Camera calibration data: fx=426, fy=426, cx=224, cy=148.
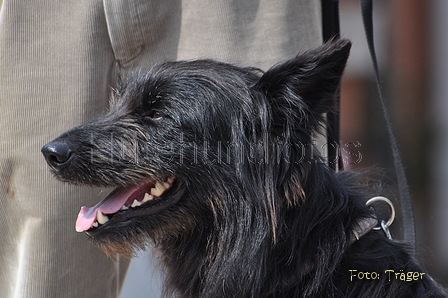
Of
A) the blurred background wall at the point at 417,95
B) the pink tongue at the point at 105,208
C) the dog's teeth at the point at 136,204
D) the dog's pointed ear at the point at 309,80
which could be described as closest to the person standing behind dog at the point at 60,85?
the pink tongue at the point at 105,208

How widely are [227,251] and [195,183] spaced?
1.12ft

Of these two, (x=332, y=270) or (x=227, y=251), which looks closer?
(x=332, y=270)

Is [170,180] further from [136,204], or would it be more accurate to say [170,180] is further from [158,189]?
[136,204]

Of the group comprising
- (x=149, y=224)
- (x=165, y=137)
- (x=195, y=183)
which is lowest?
(x=149, y=224)

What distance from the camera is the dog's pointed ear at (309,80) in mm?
1708

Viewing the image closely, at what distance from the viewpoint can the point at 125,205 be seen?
6.46 ft

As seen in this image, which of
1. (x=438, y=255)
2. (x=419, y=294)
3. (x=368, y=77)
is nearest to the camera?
(x=419, y=294)

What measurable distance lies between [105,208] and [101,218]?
6cm

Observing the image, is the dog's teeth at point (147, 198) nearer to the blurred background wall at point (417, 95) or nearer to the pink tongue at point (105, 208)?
the pink tongue at point (105, 208)

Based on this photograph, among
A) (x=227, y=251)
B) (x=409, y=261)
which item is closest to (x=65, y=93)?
(x=227, y=251)

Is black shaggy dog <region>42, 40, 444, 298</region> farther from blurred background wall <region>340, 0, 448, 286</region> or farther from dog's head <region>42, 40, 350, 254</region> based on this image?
blurred background wall <region>340, 0, 448, 286</region>

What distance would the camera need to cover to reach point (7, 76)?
2184 mm

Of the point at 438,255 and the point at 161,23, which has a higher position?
the point at 161,23

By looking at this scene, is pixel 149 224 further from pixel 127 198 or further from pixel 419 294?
pixel 419 294
